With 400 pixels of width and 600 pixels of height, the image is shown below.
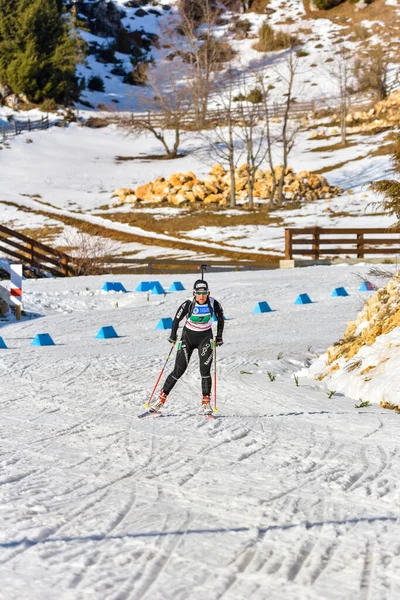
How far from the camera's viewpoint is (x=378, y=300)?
1069 cm

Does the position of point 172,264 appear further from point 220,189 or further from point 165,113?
point 165,113

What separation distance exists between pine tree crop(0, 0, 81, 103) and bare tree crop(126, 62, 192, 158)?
6.96 metres

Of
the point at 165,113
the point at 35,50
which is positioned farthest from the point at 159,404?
the point at 35,50

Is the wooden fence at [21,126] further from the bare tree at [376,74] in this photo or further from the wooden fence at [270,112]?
the bare tree at [376,74]

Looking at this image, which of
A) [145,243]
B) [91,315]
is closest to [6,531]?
[91,315]

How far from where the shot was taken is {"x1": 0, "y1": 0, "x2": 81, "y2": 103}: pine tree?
65500mm

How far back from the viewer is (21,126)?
211 ft

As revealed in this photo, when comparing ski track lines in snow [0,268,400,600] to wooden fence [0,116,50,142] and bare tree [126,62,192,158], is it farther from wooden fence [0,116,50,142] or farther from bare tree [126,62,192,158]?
wooden fence [0,116,50,142]

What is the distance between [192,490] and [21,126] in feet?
204

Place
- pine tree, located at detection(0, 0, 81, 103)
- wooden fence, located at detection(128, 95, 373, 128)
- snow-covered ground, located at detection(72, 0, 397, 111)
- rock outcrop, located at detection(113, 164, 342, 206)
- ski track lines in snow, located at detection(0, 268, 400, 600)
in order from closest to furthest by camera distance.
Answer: ski track lines in snow, located at detection(0, 268, 400, 600) → rock outcrop, located at detection(113, 164, 342, 206) → pine tree, located at detection(0, 0, 81, 103) → wooden fence, located at detection(128, 95, 373, 128) → snow-covered ground, located at detection(72, 0, 397, 111)

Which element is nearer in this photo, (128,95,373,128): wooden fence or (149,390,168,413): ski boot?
(149,390,168,413): ski boot

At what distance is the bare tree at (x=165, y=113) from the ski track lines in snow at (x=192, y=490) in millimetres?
52666

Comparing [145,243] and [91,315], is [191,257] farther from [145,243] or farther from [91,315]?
[91,315]

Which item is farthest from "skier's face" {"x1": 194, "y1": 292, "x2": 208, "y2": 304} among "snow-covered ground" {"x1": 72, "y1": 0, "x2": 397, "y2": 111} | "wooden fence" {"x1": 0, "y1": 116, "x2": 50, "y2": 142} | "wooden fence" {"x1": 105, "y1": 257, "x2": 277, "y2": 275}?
"snow-covered ground" {"x1": 72, "y1": 0, "x2": 397, "y2": 111}
